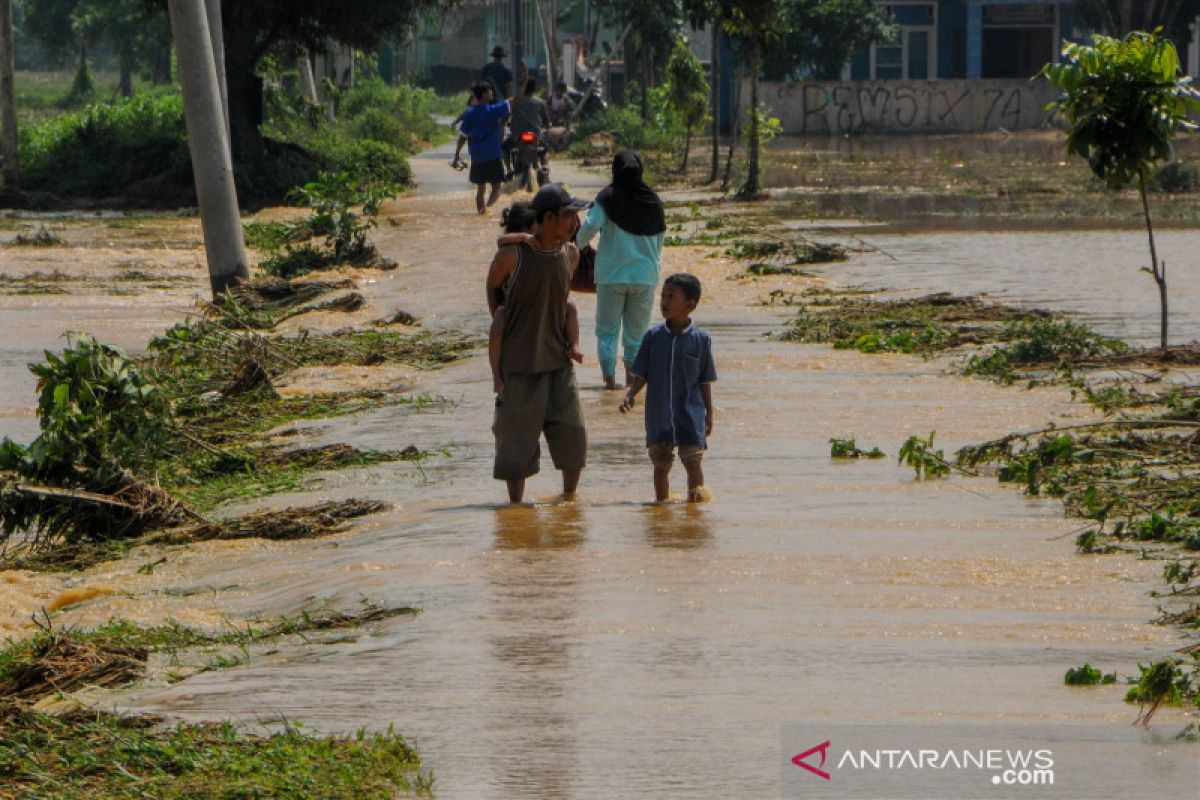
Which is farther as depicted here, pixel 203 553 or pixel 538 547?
pixel 203 553

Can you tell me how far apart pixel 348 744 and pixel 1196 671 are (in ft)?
8.43

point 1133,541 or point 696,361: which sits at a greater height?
point 696,361

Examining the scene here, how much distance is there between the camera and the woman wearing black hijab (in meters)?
11.3

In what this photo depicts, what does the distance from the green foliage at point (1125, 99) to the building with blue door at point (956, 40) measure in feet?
151

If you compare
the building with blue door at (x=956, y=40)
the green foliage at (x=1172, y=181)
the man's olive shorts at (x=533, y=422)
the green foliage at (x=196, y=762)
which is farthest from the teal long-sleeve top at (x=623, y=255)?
the building with blue door at (x=956, y=40)

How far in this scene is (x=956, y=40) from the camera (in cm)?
5944

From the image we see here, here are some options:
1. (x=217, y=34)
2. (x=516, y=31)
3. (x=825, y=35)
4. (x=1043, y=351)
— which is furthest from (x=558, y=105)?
(x=1043, y=351)

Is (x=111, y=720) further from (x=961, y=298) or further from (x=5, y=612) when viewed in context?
(x=961, y=298)

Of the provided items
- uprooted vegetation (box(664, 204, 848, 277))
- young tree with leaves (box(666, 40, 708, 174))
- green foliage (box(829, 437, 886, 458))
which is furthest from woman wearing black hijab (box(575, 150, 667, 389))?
young tree with leaves (box(666, 40, 708, 174))

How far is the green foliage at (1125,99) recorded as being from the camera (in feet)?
42.0

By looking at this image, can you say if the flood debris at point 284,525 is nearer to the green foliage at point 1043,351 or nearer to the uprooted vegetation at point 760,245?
the green foliage at point 1043,351

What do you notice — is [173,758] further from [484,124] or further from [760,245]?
[484,124]

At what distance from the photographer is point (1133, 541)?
7945mm

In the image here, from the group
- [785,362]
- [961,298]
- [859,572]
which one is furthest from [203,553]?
[961,298]
